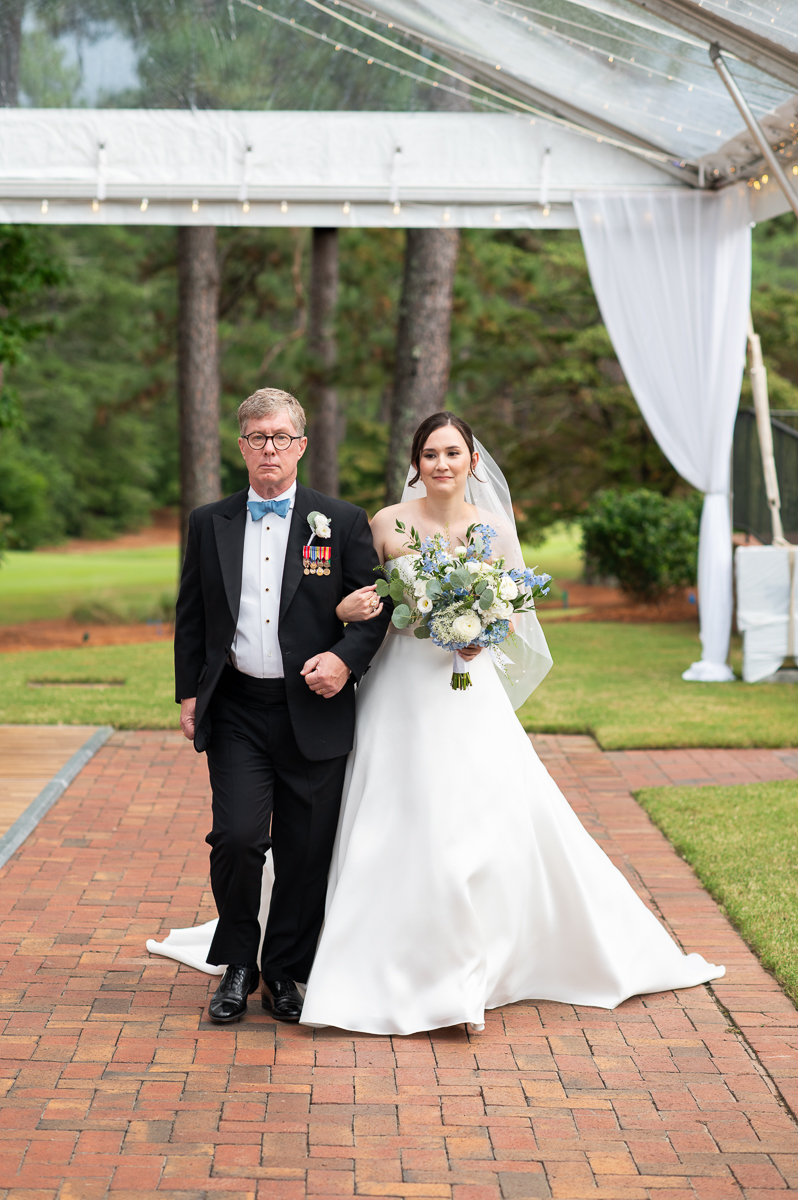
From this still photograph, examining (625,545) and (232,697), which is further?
(625,545)

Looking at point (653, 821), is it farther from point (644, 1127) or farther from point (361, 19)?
point (361, 19)

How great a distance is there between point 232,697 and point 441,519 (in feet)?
3.16

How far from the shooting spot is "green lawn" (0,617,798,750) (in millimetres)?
8188

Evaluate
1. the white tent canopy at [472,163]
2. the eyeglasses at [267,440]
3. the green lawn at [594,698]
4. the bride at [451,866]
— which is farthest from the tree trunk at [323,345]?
the eyeglasses at [267,440]

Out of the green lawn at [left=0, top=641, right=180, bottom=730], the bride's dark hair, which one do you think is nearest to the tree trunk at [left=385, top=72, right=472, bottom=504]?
the green lawn at [left=0, top=641, right=180, bottom=730]

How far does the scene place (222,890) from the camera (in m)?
3.94

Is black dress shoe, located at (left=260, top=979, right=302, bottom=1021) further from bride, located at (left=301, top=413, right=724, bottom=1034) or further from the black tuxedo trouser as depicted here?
bride, located at (left=301, top=413, right=724, bottom=1034)

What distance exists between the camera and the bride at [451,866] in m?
3.86

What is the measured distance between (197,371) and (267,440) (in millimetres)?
11833

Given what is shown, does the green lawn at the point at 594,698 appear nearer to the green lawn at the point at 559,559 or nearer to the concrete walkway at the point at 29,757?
the concrete walkway at the point at 29,757

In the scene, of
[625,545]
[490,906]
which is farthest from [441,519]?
[625,545]

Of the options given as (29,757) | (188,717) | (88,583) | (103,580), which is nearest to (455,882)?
(188,717)

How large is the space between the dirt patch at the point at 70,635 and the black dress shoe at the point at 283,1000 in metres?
9.49

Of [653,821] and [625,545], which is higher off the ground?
[625,545]
